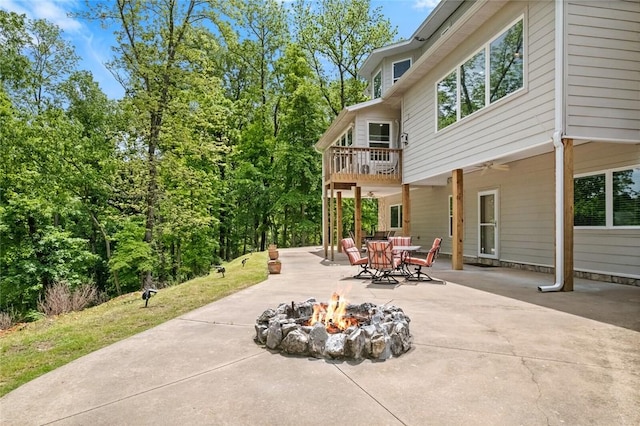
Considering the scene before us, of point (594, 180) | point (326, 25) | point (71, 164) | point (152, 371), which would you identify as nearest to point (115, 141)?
point (71, 164)

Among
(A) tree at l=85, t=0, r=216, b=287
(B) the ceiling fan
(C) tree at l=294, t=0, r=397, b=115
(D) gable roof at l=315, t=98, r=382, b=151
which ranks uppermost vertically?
(C) tree at l=294, t=0, r=397, b=115

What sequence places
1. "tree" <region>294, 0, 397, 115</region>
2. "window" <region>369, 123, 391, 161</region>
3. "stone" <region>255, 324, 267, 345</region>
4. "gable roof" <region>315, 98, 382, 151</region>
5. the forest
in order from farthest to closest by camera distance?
"tree" <region>294, 0, 397, 115</region>, the forest, "window" <region>369, 123, 391, 161</region>, "gable roof" <region>315, 98, 382, 151</region>, "stone" <region>255, 324, 267, 345</region>

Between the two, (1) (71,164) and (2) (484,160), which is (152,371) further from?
(1) (71,164)

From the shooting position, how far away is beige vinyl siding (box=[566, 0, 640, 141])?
5977mm

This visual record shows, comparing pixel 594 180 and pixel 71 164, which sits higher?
pixel 71 164

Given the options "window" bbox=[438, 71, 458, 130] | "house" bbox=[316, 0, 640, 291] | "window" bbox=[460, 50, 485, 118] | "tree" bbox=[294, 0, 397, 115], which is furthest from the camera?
"tree" bbox=[294, 0, 397, 115]

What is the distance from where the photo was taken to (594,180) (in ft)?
23.9

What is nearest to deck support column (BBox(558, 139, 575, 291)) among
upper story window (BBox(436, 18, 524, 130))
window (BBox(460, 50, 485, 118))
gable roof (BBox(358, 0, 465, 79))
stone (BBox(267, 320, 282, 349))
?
upper story window (BBox(436, 18, 524, 130))

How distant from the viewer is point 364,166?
40.3 feet

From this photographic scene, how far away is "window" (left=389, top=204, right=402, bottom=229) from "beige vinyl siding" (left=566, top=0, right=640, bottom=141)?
10.6 metres

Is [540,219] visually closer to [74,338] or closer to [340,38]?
[74,338]

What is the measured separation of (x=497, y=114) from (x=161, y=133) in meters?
11.9

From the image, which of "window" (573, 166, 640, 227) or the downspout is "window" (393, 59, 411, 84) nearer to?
"window" (573, 166, 640, 227)

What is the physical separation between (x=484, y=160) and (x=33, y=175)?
16.0 metres
